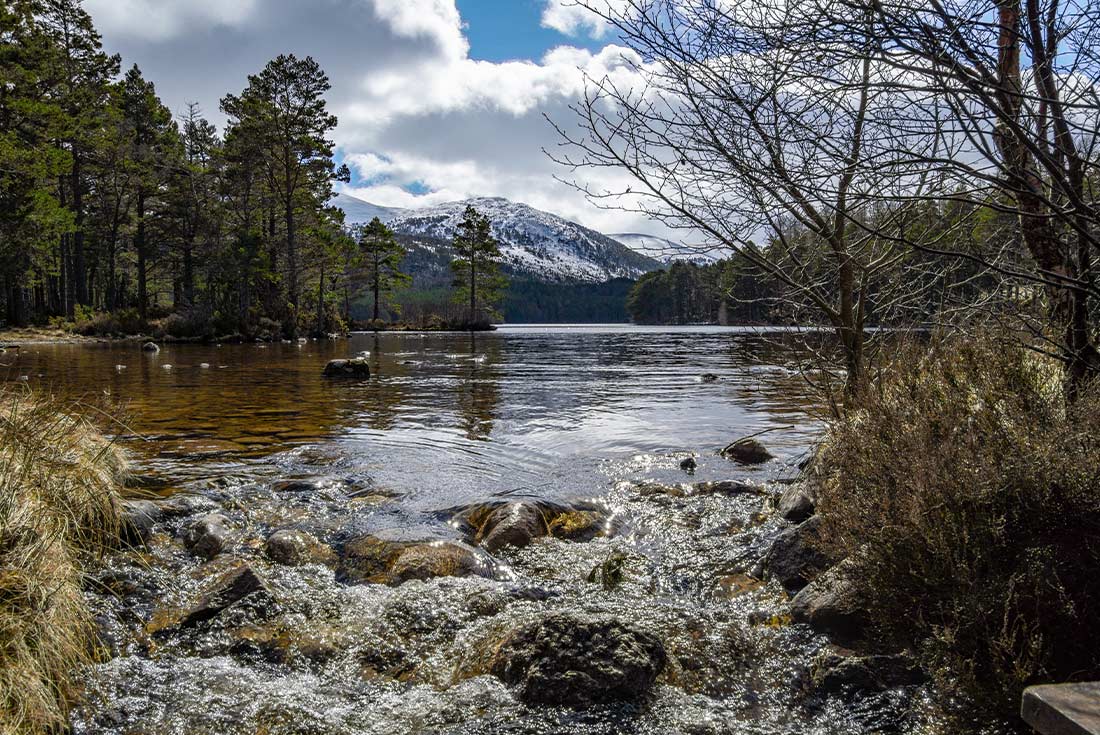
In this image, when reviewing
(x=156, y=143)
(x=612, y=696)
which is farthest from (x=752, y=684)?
(x=156, y=143)

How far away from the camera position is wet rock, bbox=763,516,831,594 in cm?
475

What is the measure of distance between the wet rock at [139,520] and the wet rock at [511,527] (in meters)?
2.71

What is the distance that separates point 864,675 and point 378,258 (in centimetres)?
6693

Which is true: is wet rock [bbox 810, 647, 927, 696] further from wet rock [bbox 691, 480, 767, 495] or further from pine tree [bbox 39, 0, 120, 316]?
pine tree [bbox 39, 0, 120, 316]

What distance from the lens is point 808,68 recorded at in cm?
340

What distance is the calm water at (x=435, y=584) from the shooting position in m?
3.35

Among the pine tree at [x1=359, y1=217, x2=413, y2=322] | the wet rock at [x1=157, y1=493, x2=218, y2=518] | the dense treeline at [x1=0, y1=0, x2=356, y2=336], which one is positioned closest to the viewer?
the wet rock at [x1=157, y1=493, x2=218, y2=518]

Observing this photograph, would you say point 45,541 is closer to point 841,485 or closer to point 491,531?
point 491,531

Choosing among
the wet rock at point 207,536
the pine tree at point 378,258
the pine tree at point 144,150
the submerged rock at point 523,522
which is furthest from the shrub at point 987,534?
the pine tree at point 378,258

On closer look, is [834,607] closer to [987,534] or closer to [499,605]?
[987,534]

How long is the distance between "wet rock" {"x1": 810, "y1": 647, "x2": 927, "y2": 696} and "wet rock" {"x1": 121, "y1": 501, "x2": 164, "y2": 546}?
491 cm

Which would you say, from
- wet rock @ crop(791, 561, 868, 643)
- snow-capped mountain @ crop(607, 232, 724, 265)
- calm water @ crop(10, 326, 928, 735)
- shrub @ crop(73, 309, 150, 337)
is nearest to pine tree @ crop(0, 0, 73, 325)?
shrub @ crop(73, 309, 150, 337)

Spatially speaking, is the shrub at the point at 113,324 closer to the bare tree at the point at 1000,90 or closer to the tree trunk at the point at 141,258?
the tree trunk at the point at 141,258

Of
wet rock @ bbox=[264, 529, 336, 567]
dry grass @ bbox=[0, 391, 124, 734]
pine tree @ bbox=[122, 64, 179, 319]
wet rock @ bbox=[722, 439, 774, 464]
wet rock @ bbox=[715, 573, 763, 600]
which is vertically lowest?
wet rock @ bbox=[715, 573, 763, 600]
